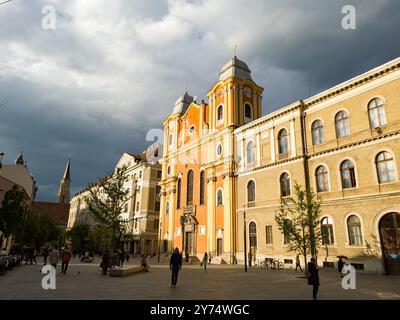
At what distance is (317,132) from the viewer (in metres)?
26.9

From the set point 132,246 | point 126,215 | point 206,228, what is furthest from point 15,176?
point 206,228

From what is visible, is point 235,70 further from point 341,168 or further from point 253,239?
point 253,239

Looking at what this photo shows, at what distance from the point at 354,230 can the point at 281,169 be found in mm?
8654

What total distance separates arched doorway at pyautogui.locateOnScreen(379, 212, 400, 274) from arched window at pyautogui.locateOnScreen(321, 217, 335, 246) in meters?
3.72

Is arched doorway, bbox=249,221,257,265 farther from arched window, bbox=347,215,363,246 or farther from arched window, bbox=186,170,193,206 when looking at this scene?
arched window, bbox=186,170,193,206

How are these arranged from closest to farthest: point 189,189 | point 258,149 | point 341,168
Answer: point 341,168 < point 258,149 < point 189,189

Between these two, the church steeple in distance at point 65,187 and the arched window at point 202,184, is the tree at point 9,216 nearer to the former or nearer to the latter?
the arched window at point 202,184

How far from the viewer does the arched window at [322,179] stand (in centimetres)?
2528

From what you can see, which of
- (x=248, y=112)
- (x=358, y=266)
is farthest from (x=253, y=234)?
(x=248, y=112)

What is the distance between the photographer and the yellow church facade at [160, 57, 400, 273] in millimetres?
21438

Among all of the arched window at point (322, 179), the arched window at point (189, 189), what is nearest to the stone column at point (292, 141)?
the arched window at point (322, 179)

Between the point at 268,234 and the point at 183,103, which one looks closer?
the point at 268,234

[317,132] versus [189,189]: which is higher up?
[317,132]

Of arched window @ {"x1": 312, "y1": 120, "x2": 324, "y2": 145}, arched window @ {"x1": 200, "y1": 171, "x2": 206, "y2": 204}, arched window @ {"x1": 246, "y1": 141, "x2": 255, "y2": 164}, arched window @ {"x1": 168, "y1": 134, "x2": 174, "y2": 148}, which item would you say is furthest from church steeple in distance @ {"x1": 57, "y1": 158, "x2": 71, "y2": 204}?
arched window @ {"x1": 312, "y1": 120, "x2": 324, "y2": 145}
